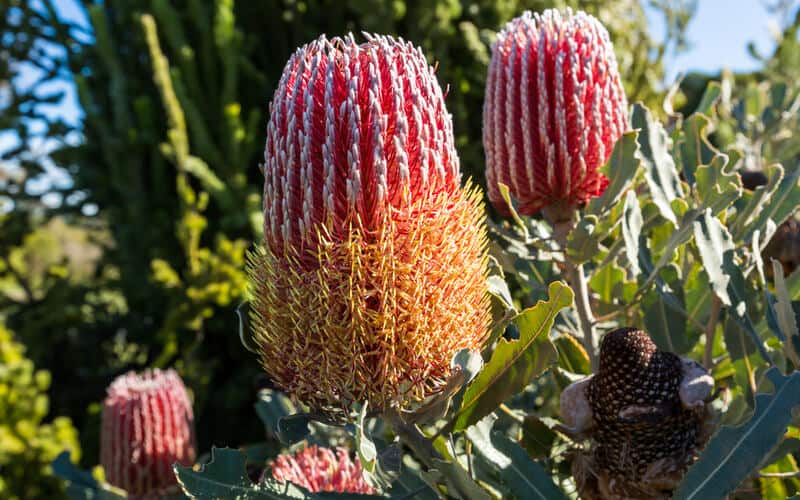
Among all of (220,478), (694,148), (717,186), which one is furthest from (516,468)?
(694,148)

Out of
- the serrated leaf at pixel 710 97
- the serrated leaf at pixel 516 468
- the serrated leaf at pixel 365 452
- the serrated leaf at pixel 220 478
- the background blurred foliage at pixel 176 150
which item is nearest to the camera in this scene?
the serrated leaf at pixel 365 452

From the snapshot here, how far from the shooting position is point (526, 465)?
0.95 m

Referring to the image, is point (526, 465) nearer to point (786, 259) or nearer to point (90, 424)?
point (786, 259)

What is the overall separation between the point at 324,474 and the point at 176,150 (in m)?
2.55

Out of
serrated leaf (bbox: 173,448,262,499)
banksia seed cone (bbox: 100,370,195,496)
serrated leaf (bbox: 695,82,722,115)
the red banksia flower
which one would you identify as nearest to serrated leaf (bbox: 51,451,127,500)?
banksia seed cone (bbox: 100,370,195,496)

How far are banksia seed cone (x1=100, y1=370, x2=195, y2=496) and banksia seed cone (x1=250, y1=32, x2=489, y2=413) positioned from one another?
4.70 ft

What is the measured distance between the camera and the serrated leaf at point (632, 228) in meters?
1.02

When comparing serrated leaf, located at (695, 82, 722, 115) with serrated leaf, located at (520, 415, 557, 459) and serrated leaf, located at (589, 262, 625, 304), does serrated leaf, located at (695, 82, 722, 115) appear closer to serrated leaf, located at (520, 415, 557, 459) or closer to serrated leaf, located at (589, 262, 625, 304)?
serrated leaf, located at (589, 262, 625, 304)

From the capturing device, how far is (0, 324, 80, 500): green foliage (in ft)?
9.50

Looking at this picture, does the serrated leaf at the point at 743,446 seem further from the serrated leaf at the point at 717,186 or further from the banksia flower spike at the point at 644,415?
the serrated leaf at the point at 717,186

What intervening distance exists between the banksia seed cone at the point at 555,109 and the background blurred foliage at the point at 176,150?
6.79 ft

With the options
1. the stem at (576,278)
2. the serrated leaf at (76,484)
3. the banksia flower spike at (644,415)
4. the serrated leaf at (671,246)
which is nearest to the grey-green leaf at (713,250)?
the serrated leaf at (671,246)

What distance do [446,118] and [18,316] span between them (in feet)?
12.4

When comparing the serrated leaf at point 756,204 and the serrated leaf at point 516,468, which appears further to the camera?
the serrated leaf at point 756,204
